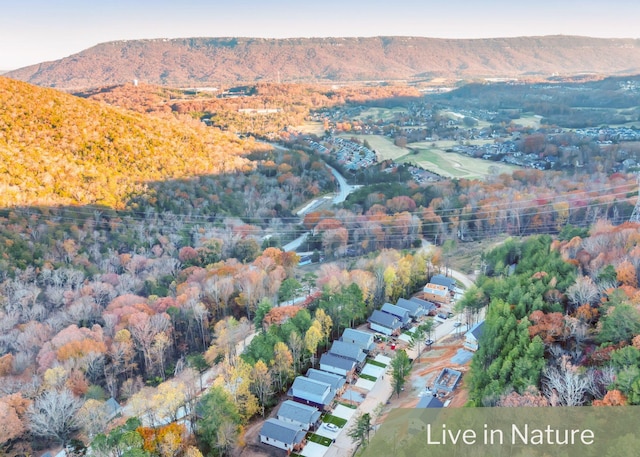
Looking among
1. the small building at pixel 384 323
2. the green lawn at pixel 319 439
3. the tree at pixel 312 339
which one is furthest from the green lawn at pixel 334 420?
the small building at pixel 384 323

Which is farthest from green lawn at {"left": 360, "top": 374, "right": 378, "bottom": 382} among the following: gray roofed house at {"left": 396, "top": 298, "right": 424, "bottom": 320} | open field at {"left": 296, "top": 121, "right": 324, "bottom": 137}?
open field at {"left": 296, "top": 121, "right": 324, "bottom": 137}

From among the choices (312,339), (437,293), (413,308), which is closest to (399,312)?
(413,308)

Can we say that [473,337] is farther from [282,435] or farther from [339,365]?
[282,435]

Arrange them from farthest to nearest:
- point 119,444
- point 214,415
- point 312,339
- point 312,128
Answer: point 312,128
point 312,339
point 214,415
point 119,444

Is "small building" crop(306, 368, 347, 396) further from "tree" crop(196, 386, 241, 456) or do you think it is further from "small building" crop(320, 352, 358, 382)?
"tree" crop(196, 386, 241, 456)

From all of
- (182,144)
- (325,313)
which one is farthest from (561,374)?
(182,144)

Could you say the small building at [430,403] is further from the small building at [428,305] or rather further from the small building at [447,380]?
the small building at [428,305]
